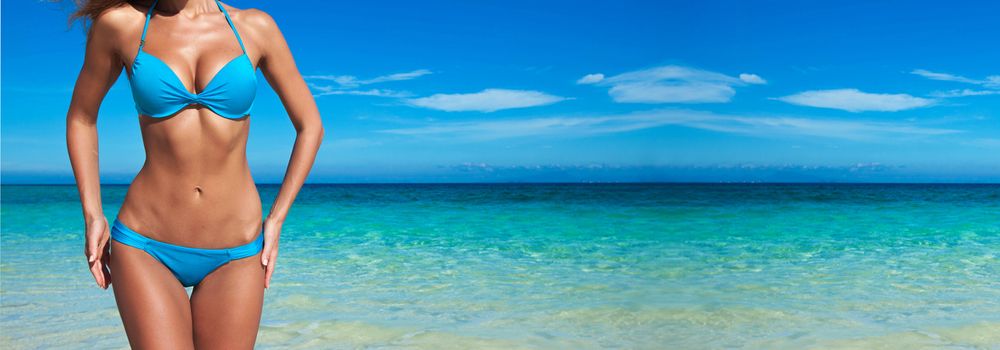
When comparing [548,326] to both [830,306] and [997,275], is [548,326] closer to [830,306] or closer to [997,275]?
[830,306]

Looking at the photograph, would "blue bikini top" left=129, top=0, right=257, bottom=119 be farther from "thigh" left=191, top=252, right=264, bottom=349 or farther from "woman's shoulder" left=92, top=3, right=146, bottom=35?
"thigh" left=191, top=252, right=264, bottom=349

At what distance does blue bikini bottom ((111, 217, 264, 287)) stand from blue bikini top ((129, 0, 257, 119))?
15.7 inches

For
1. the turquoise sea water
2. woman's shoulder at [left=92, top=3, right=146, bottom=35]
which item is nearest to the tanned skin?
woman's shoulder at [left=92, top=3, right=146, bottom=35]

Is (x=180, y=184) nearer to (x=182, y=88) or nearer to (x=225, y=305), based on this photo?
(x=182, y=88)

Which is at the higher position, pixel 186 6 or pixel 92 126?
pixel 186 6

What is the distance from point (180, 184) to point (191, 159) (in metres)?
0.09

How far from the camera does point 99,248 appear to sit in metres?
2.32

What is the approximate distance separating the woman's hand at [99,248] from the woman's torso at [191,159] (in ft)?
0.22

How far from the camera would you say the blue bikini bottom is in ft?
7.67

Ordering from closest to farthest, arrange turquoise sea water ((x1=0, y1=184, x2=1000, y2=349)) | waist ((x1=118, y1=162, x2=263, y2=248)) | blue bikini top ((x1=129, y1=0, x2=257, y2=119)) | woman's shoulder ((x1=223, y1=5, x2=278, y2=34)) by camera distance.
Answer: blue bikini top ((x1=129, y1=0, x2=257, y2=119))
waist ((x1=118, y1=162, x2=263, y2=248))
woman's shoulder ((x1=223, y1=5, x2=278, y2=34))
turquoise sea water ((x1=0, y1=184, x2=1000, y2=349))

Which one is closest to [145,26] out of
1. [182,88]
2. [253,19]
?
[182,88]

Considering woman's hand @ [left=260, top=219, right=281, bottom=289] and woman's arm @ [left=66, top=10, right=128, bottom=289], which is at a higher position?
woman's arm @ [left=66, top=10, right=128, bottom=289]

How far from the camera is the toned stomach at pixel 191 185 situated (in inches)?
91.6

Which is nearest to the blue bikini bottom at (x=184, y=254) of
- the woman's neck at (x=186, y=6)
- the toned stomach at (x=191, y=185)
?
the toned stomach at (x=191, y=185)
